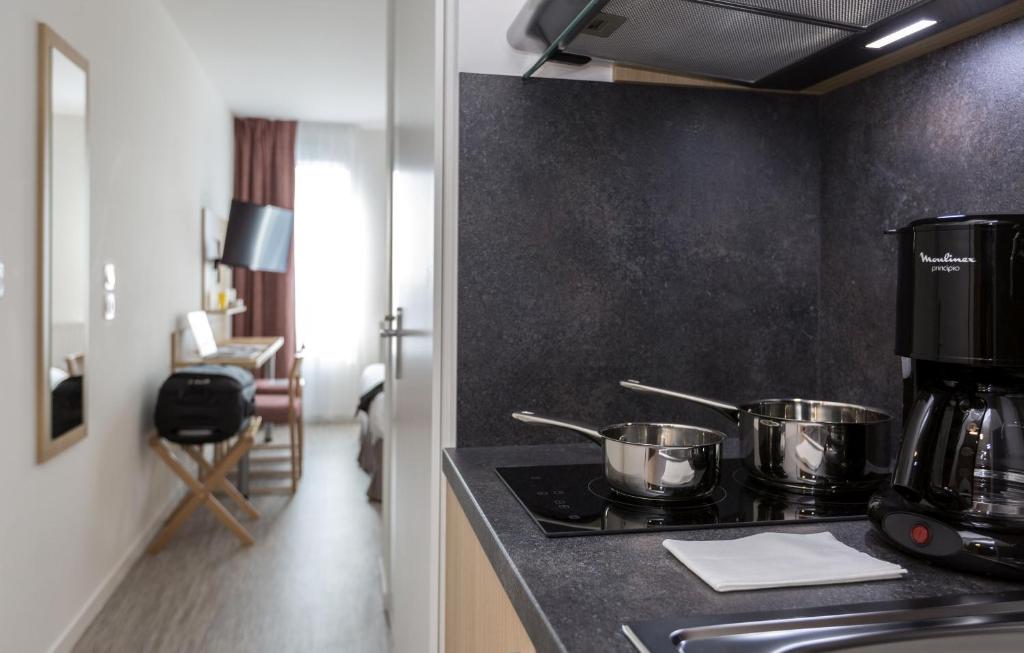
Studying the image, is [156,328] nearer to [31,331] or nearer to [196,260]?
[196,260]

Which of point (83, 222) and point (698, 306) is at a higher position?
point (83, 222)

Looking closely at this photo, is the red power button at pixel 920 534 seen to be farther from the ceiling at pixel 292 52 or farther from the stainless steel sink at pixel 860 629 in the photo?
the ceiling at pixel 292 52

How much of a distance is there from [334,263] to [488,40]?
638 cm

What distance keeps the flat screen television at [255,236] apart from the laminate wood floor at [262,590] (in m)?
2.16

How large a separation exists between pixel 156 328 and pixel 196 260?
1.22 meters

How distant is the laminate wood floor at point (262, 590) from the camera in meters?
2.72

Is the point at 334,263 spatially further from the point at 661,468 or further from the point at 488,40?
the point at 661,468

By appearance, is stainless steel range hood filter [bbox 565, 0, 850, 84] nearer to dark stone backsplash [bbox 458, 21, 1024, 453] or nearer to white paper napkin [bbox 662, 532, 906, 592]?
dark stone backsplash [bbox 458, 21, 1024, 453]

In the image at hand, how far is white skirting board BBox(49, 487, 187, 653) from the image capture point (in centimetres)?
261

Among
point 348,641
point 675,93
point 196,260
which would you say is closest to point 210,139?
point 196,260

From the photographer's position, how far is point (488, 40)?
52.3 inches

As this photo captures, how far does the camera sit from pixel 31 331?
7.73ft

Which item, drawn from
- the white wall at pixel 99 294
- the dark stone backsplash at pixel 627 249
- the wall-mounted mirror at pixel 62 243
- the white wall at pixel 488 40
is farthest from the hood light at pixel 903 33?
the wall-mounted mirror at pixel 62 243

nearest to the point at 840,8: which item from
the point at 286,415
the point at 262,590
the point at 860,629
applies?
the point at 860,629
